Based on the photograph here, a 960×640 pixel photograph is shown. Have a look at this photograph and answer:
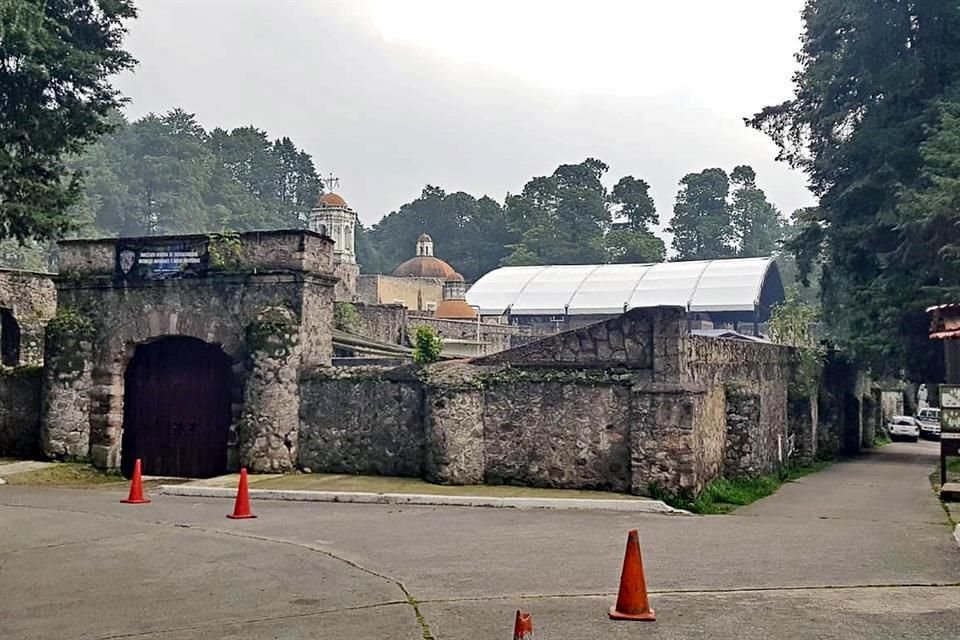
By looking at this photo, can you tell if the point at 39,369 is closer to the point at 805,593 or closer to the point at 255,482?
the point at 255,482

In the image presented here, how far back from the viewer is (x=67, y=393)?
1622cm

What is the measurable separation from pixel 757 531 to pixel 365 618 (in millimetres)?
5506

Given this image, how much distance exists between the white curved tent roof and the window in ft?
136

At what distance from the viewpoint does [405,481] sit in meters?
14.1

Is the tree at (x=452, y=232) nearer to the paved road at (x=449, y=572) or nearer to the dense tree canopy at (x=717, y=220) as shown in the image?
the dense tree canopy at (x=717, y=220)

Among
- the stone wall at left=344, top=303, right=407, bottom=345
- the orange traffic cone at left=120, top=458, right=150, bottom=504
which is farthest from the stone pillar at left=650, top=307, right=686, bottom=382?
the stone wall at left=344, top=303, right=407, bottom=345

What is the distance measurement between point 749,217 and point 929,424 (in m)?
62.9

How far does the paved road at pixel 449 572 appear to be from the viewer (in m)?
6.25

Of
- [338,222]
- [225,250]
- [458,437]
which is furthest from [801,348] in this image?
[338,222]

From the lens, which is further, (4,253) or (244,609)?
(4,253)

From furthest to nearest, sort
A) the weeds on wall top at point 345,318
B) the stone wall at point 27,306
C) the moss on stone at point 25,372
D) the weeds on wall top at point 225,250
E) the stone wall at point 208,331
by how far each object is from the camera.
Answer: the weeds on wall top at point 345,318, the stone wall at point 27,306, the moss on stone at point 25,372, the weeds on wall top at point 225,250, the stone wall at point 208,331

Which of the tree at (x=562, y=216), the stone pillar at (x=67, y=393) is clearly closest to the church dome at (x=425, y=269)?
the tree at (x=562, y=216)

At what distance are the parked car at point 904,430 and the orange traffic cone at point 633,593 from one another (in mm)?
32707

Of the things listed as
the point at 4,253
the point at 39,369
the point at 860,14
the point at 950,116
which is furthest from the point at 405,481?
the point at 4,253
